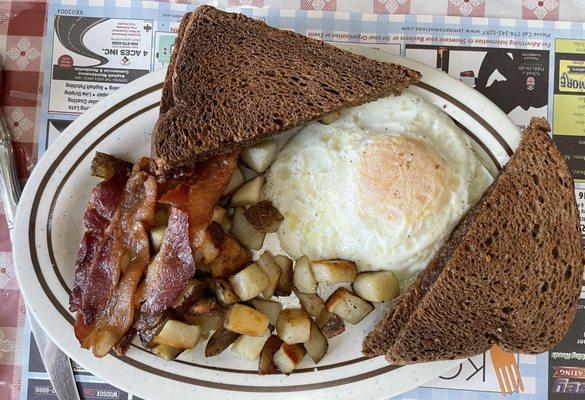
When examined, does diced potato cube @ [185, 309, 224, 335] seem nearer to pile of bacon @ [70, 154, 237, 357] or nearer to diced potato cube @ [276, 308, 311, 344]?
pile of bacon @ [70, 154, 237, 357]

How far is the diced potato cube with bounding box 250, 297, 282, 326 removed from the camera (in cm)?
227

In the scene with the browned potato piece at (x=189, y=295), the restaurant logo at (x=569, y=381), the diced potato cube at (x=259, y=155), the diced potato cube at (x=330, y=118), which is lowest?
the restaurant logo at (x=569, y=381)

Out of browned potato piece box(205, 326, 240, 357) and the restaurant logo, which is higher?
browned potato piece box(205, 326, 240, 357)

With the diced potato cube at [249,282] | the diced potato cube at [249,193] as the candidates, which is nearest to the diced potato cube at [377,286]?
the diced potato cube at [249,282]

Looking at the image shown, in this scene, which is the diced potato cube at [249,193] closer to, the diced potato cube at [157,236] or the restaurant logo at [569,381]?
the diced potato cube at [157,236]

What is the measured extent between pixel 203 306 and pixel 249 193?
44 cm

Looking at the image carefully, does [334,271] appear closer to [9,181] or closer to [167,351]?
[167,351]

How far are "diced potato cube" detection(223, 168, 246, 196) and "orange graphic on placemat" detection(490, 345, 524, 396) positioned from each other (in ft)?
3.93

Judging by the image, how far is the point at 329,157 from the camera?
2205 mm

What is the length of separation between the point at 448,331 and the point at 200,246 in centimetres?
93

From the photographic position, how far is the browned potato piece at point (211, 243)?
6.96ft

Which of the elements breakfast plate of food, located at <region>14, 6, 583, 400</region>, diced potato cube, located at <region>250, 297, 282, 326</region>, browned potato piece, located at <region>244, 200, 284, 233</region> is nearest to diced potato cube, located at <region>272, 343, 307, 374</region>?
breakfast plate of food, located at <region>14, 6, 583, 400</region>

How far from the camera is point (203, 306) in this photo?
2.17 m

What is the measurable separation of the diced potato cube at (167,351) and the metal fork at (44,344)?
46 centimetres
